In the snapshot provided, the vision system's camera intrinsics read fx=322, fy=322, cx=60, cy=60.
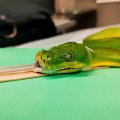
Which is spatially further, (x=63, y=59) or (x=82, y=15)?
(x=82, y=15)

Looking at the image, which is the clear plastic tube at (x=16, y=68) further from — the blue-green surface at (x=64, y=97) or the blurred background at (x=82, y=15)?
the blurred background at (x=82, y=15)

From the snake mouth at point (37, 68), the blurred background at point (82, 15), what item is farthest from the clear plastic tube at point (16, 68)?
the blurred background at point (82, 15)

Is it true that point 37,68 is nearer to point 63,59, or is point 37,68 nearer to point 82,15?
point 63,59

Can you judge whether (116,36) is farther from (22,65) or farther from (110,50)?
(22,65)

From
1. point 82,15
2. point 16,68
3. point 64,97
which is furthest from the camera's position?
point 82,15

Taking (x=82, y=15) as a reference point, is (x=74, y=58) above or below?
above

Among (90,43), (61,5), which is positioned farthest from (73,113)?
(61,5)

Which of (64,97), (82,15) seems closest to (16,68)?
(64,97)
